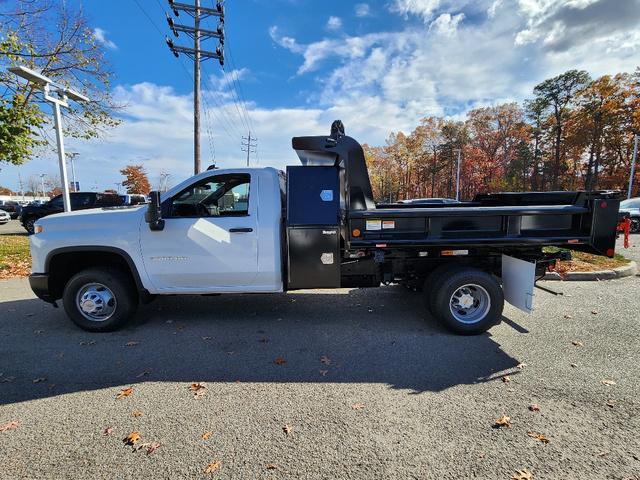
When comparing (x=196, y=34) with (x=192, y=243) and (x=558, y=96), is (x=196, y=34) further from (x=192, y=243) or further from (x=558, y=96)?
(x=558, y=96)

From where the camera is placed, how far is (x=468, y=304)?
183 inches

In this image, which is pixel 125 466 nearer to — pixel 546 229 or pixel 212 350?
pixel 212 350

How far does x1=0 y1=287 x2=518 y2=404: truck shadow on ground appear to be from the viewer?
3.55 meters

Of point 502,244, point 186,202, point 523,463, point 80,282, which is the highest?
point 186,202

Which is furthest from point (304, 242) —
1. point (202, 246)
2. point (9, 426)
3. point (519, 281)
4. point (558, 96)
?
point (558, 96)

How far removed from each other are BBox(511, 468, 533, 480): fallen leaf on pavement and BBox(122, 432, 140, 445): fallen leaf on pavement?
2.58m

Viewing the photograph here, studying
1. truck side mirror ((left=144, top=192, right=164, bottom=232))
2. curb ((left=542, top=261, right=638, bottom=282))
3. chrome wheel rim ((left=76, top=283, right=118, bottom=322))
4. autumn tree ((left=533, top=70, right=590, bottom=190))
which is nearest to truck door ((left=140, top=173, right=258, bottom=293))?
truck side mirror ((left=144, top=192, right=164, bottom=232))

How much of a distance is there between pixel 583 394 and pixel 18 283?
9644 millimetres

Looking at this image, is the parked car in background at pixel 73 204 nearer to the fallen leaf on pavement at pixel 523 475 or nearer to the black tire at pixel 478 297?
the black tire at pixel 478 297

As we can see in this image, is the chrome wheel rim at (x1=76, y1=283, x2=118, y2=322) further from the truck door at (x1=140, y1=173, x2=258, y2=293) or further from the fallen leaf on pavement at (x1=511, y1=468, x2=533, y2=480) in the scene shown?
the fallen leaf on pavement at (x1=511, y1=468, x2=533, y2=480)

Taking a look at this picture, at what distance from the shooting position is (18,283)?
24.7ft

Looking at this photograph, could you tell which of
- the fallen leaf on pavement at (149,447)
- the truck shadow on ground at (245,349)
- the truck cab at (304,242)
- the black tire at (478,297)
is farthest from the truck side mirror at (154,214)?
the black tire at (478,297)

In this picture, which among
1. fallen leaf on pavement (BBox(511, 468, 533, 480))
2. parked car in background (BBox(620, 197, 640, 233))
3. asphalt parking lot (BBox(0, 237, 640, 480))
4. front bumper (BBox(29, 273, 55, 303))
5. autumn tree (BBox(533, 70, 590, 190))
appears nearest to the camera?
fallen leaf on pavement (BBox(511, 468, 533, 480))

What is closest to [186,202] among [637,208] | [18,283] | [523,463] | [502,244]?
[502,244]
